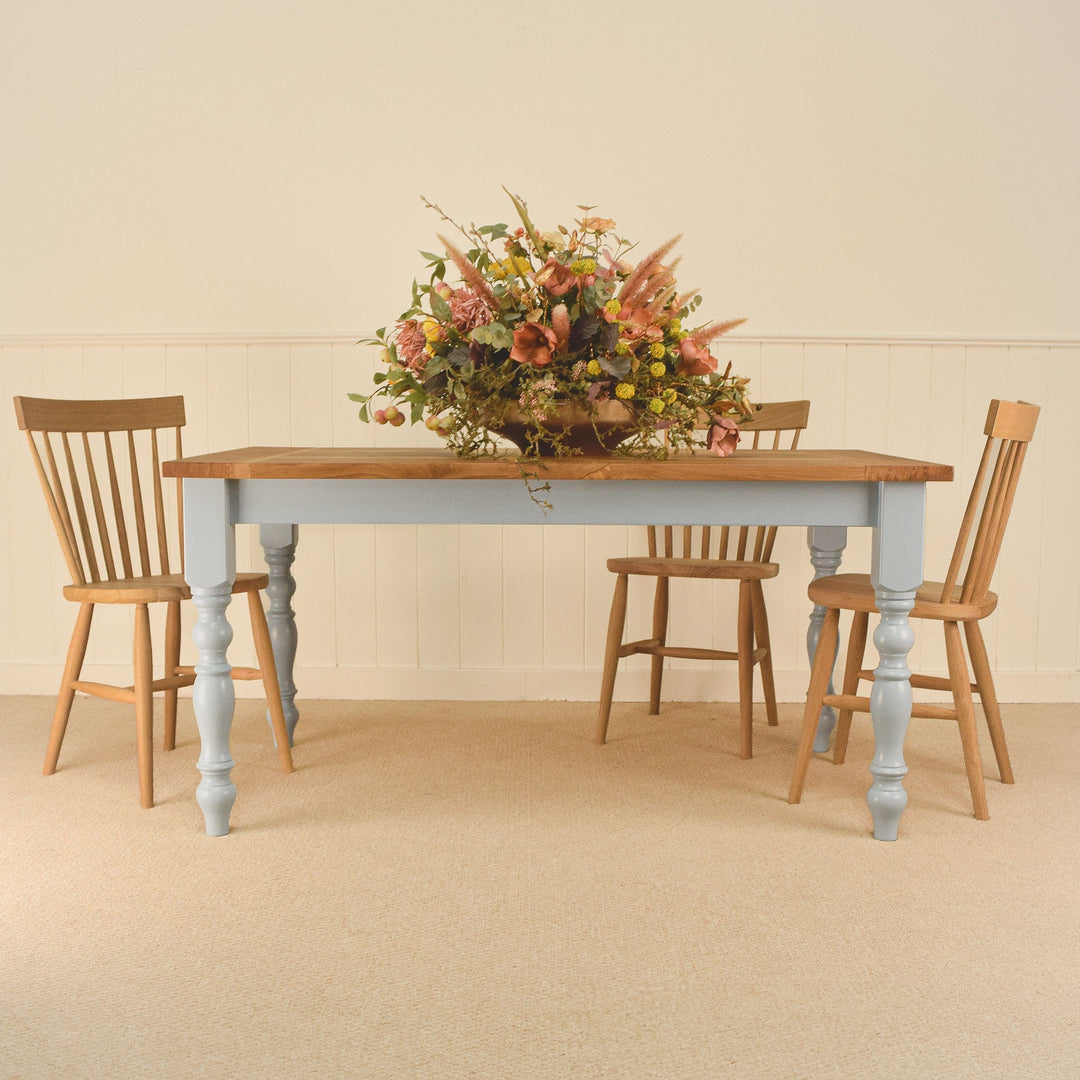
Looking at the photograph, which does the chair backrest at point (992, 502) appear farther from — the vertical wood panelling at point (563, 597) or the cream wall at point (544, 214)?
the vertical wood panelling at point (563, 597)

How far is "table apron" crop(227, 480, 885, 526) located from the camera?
7.07ft

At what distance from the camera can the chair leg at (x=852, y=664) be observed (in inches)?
104

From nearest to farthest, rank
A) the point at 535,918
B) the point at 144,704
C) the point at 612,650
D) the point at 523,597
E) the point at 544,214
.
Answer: the point at 535,918 < the point at 144,704 < the point at 612,650 < the point at 544,214 < the point at 523,597

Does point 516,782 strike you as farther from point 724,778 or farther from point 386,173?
point 386,173

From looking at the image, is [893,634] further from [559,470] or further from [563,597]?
[563,597]

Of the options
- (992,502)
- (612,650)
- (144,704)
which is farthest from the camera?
(612,650)

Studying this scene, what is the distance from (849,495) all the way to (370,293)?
1772mm

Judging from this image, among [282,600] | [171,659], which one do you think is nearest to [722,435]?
[282,600]

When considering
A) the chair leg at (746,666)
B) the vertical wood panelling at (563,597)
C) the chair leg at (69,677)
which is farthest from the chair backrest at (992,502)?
the chair leg at (69,677)

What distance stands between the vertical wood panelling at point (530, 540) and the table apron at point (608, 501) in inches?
47.9

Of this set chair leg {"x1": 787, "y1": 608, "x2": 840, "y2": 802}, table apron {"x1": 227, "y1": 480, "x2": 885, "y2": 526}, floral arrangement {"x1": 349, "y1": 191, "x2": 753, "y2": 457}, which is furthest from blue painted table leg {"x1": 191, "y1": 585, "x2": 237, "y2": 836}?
chair leg {"x1": 787, "y1": 608, "x2": 840, "y2": 802}

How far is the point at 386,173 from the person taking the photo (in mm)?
3342

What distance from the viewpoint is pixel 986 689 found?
2.53 m

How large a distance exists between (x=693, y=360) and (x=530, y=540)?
1326 mm
